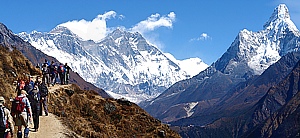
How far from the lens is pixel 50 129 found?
92.1 feet

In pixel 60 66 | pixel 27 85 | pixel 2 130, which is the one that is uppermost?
pixel 60 66

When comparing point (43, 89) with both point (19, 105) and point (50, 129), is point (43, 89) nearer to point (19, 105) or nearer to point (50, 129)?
point (50, 129)

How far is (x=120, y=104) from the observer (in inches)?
1806

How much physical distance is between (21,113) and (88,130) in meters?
11.2

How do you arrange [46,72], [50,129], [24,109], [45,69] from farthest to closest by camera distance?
1. [46,72]
2. [45,69]
3. [50,129]
4. [24,109]

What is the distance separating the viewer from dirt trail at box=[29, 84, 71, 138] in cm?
2639

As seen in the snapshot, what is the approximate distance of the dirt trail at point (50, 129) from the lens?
2639cm

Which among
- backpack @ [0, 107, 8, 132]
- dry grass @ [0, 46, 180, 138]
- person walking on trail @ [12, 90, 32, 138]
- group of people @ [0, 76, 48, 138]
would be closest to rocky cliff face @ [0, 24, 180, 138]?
dry grass @ [0, 46, 180, 138]

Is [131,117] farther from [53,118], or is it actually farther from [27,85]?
[27,85]

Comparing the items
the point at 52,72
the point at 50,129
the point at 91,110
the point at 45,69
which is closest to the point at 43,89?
the point at 50,129

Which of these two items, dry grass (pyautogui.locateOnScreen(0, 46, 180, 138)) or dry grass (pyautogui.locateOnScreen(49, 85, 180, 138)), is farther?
dry grass (pyautogui.locateOnScreen(49, 85, 180, 138))

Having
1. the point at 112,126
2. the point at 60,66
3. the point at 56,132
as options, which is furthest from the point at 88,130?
the point at 60,66

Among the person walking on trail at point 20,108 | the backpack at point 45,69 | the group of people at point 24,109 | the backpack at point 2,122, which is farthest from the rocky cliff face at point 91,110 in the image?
the backpack at point 2,122

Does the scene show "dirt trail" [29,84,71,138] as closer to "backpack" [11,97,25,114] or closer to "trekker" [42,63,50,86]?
"backpack" [11,97,25,114]
